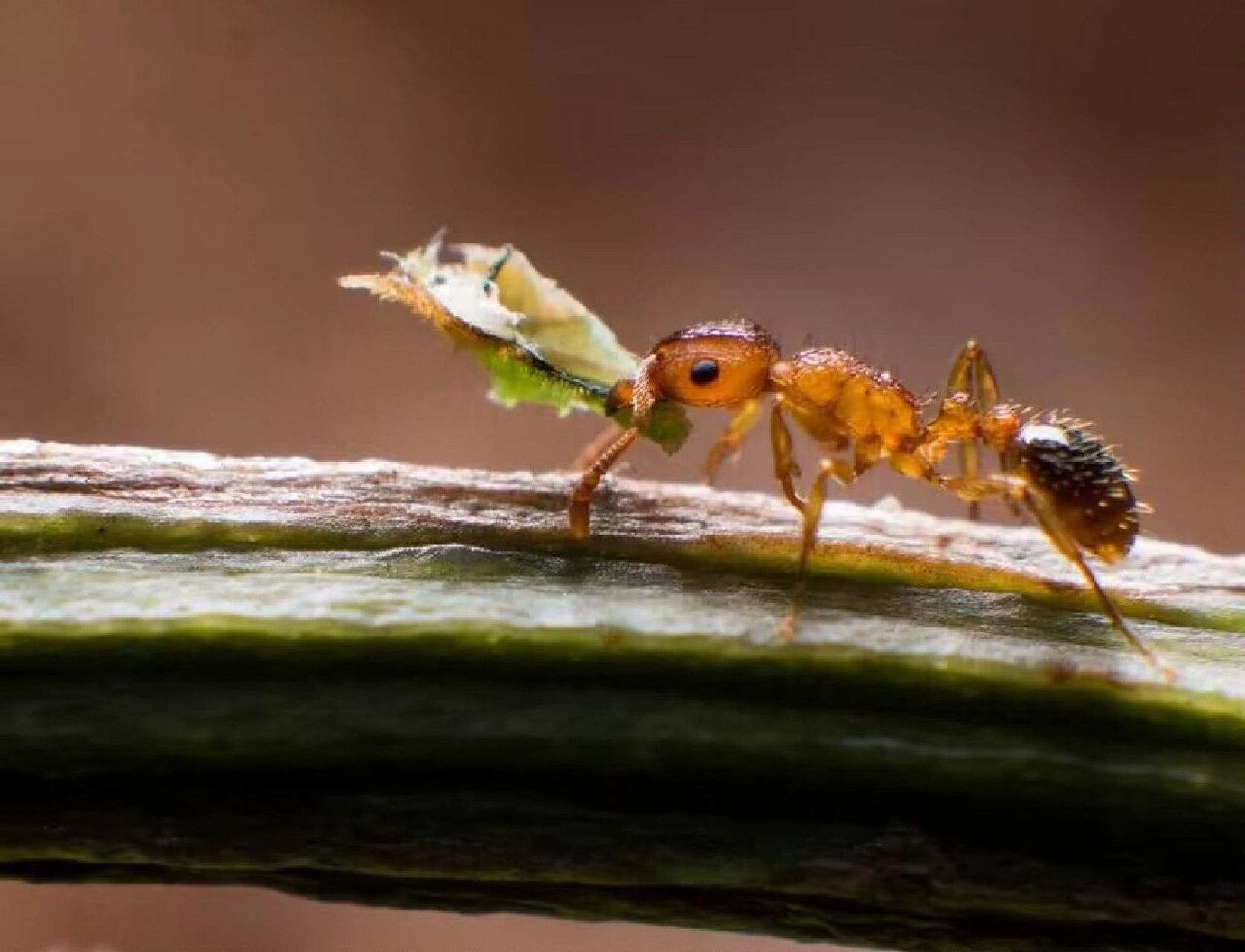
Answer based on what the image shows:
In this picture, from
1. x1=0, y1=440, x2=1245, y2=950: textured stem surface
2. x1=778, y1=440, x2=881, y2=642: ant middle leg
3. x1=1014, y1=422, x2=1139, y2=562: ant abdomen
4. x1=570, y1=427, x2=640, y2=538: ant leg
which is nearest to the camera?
x1=0, y1=440, x2=1245, y2=950: textured stem surface

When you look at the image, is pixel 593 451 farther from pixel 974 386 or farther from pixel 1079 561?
pixel 1079 561

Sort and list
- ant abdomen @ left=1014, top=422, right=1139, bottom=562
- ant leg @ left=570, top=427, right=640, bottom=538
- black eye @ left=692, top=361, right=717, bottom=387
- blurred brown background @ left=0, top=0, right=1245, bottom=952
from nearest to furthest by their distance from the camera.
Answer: ant leg @ left=570, top=427, right=640, bottom=538, ant abdomen @ left=1014, top=422, right=1139, bottom=562, black eye @ left=692, top=361, right=717, bottom=387, blurred brown background @ left=0, top=0, right=1245, bottom=952

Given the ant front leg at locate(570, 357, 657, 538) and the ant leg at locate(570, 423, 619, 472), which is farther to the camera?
the ant leg at locate(570, 423, 619, 472)

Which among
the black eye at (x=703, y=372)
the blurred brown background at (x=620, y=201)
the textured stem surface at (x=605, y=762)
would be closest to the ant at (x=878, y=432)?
the black eye at (x=703, y=372)

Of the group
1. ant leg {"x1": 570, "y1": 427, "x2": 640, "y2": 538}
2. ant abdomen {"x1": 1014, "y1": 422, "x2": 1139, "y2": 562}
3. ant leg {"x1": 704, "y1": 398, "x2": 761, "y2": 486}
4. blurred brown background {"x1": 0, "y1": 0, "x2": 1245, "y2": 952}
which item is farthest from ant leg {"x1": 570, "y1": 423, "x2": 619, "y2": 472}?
blurred brown background {"x1": 0, "y1": 0, "x2": 1245, "y2": 952}

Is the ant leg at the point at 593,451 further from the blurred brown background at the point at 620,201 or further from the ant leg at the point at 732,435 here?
the blurred brown background at the point at 620,201

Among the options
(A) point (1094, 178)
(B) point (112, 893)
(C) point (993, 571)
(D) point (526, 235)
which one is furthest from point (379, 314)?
(C) point (993, 571)

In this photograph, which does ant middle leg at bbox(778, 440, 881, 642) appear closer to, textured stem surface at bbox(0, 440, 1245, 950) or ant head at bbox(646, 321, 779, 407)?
textured stem surface at bbox(0, 440, 1245, 950)
